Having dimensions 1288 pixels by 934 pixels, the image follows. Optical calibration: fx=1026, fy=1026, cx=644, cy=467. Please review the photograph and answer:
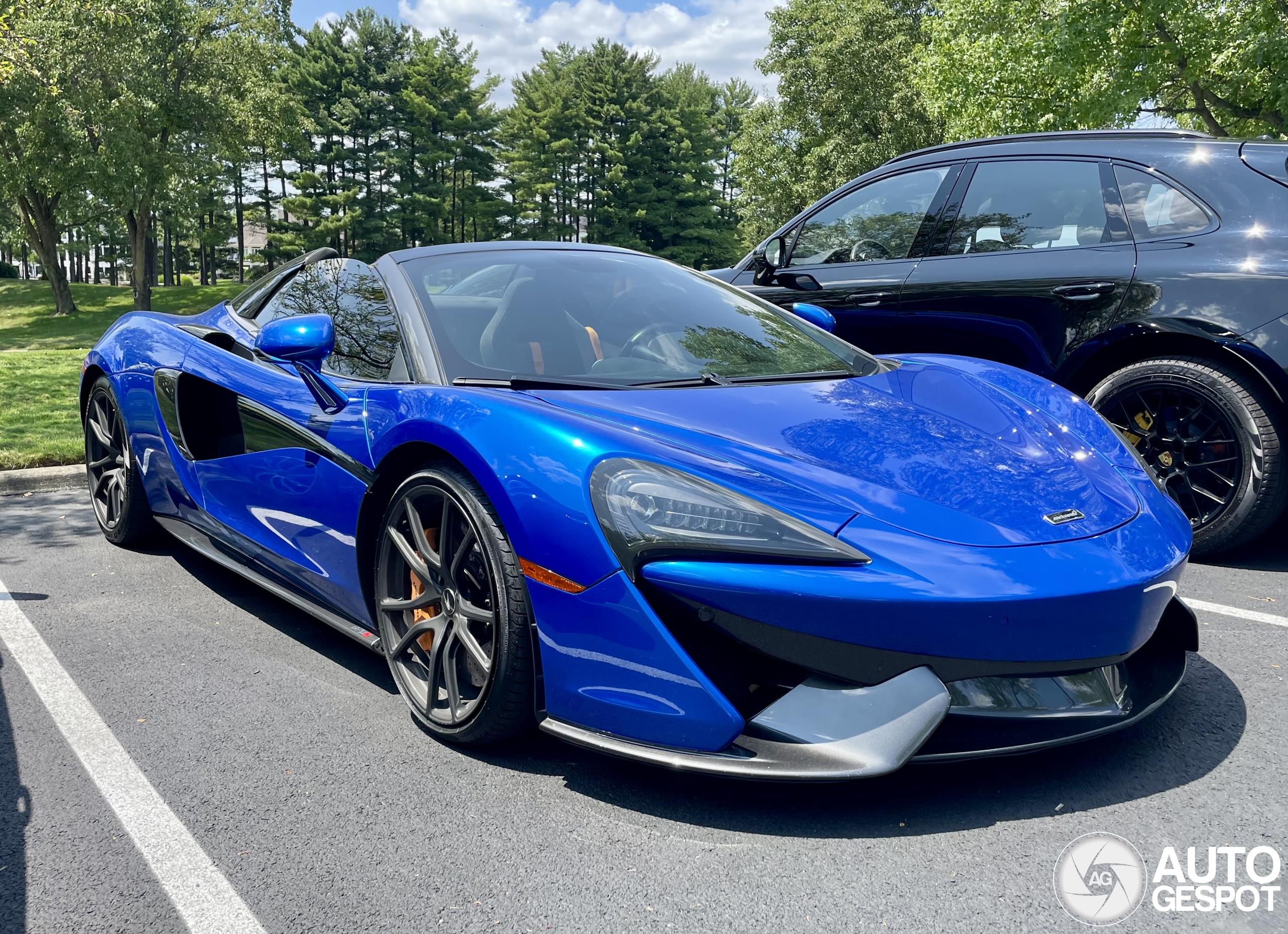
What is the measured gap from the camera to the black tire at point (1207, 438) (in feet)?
12.9

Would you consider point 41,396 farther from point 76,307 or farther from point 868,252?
point 76,307

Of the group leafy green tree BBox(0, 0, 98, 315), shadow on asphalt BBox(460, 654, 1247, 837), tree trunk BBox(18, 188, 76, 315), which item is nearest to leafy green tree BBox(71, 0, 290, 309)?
leafy green tree BBox(0, 0, 98, 315)

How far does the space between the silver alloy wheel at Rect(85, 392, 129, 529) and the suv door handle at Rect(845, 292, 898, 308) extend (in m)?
3.54

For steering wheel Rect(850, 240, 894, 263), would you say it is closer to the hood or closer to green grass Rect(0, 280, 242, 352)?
the hood

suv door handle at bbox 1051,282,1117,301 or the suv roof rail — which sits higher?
the suv roof rail

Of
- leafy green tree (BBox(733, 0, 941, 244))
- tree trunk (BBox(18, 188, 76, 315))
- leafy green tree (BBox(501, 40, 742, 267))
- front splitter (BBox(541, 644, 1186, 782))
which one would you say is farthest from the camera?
leafy green tree (BBox(501, 40, 742, 267))

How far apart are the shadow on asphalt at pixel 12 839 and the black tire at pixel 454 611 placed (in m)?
0.90

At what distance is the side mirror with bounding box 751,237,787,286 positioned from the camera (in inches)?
225

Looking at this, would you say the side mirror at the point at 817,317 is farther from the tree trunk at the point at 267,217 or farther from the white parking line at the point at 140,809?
the tree trunk at the point at 267,217

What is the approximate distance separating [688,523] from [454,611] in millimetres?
759

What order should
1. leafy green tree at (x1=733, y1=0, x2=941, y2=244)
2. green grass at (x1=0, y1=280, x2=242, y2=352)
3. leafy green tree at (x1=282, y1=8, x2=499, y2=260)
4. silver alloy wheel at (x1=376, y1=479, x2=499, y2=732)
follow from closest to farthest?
silver alloy wheel at (x1=376, y1=479, x2=499, y2=732), green grass at (x1=0, y1=280, x2=242, y2=352), leafy green tree at (x1=733, y1=0, x2=941, y2=244), leafy green tree at (x1=282, y1=8, x2=499, y2=260)

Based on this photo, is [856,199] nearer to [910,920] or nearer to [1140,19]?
[910,920]

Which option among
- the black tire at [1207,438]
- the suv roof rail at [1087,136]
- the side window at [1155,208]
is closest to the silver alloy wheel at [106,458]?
the suv roof rail at [1087,136]

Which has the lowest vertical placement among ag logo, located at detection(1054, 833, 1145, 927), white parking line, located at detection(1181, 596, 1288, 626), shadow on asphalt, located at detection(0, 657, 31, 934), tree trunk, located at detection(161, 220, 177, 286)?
shadow on asphalt, located at detection(0, 657, 31, 934)
